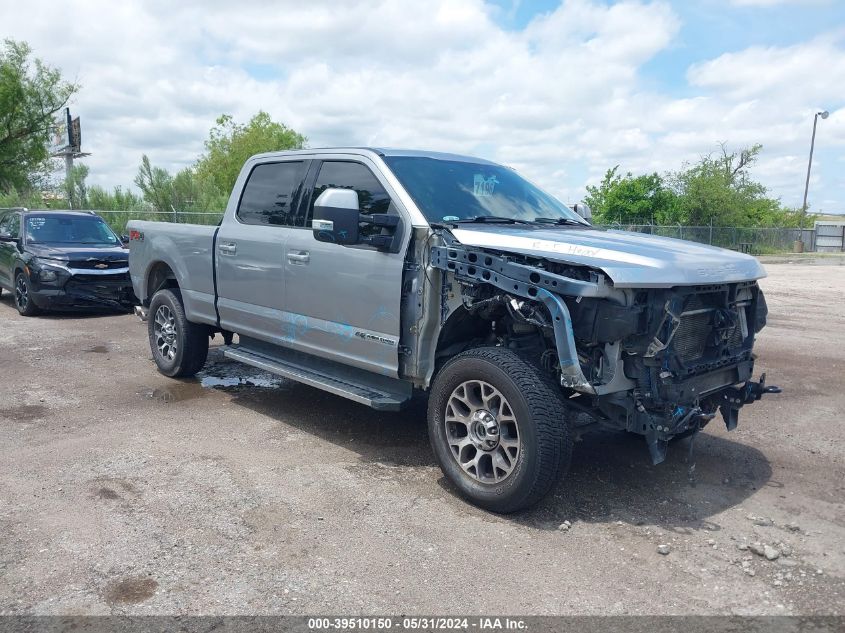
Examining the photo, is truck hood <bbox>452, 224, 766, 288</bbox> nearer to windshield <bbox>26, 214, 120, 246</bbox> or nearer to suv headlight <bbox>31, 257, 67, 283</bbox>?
suv headlight <bbox>31, 257, 67, 283</bbox>

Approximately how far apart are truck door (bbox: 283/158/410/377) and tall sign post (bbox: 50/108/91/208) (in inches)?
888

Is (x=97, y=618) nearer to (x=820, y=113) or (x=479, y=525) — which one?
(x=479, y=525)

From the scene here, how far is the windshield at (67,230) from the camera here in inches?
480

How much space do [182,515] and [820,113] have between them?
45741mm

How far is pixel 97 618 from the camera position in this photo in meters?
3.15

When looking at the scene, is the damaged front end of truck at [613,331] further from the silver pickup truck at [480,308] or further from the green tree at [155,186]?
the green tree at [155,186]

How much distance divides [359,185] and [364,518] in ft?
7.90

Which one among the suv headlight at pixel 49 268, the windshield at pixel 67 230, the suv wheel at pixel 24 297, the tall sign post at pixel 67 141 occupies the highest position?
the tall sign post at pixel 67 141

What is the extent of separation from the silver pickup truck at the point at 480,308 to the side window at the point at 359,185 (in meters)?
0.01

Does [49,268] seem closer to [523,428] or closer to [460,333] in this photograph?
[460,333]

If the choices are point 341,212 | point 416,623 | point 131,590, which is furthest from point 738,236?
point 131,590

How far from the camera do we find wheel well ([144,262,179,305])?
7.45 meters

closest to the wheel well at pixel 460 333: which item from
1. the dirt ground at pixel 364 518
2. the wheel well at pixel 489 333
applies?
the wheel well at pixel 489 333

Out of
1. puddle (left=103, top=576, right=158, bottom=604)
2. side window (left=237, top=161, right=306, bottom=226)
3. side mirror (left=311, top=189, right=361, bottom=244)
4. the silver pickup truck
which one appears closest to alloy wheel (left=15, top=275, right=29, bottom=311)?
the silver pickup truck
